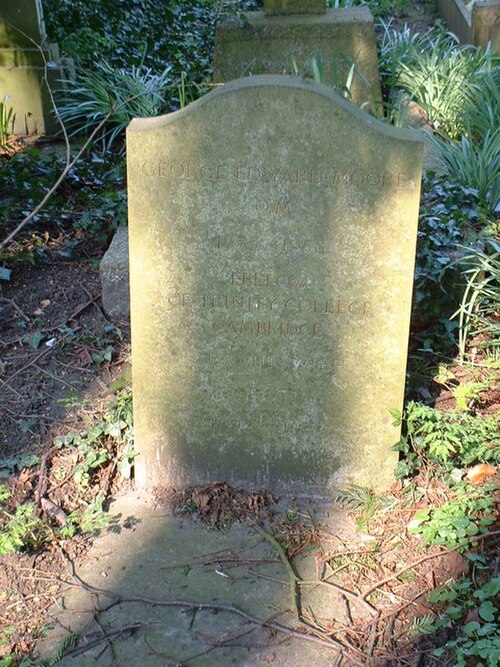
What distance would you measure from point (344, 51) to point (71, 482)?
4.22 meters

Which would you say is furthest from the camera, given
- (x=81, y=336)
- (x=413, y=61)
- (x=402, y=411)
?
(x=413, y=61)

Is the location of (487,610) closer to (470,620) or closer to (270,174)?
(470,620)

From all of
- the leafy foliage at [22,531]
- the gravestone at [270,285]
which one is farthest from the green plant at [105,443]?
the leafy foliage at [22,531]

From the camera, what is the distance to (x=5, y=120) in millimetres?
6156

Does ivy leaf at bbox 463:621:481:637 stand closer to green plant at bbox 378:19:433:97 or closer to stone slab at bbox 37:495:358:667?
stone slab at bbox 37:495:358:667

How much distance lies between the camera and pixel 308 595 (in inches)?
111

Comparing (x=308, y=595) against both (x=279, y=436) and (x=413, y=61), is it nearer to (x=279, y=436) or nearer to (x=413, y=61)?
(x=279, y=436)

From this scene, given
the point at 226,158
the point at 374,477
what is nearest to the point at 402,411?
the point at 374,477

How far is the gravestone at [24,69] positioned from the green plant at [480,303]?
391cm

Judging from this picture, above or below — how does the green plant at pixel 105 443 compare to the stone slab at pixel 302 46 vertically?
below

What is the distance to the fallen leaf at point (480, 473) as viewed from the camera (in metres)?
3.10

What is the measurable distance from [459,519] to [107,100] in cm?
473

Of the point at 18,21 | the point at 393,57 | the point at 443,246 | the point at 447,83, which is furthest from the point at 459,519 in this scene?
the point at 393,57

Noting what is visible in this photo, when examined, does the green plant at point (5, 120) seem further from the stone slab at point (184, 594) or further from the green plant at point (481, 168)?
the stone slab at point (184, 594)
